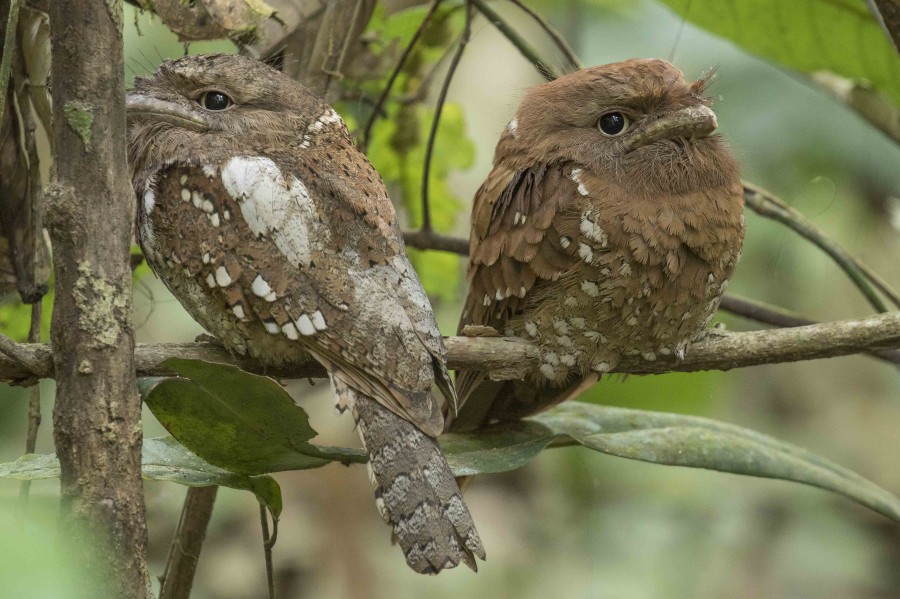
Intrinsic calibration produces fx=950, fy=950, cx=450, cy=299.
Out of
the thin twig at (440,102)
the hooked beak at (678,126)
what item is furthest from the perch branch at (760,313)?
the thin twig at (440,102)

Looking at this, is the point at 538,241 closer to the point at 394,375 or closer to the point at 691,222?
the point at 691,222

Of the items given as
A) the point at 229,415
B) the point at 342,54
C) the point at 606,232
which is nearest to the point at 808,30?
the point at 606,232

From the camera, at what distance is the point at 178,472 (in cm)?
190

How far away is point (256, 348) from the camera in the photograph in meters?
2.14

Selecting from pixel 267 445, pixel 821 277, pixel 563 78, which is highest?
pixel 563 78

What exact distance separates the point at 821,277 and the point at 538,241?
3288mm

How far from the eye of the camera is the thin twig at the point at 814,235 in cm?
279

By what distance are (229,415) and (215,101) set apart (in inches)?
34.8

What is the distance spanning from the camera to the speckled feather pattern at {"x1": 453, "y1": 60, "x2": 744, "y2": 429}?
2328 mm

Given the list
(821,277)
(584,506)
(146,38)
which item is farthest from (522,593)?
(146,38)

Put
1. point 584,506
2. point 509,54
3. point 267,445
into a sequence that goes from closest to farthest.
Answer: point 267,445 → point 584,506 → point 509,54

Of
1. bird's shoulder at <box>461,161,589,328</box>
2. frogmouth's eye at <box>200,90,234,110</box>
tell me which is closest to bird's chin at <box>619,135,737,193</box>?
bird's shoulder at <box>461,161,589,328</box>

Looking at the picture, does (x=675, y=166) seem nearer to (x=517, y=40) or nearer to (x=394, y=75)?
(x=517, y=40)

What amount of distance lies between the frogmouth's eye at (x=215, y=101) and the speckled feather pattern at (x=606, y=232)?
28.6 inches
